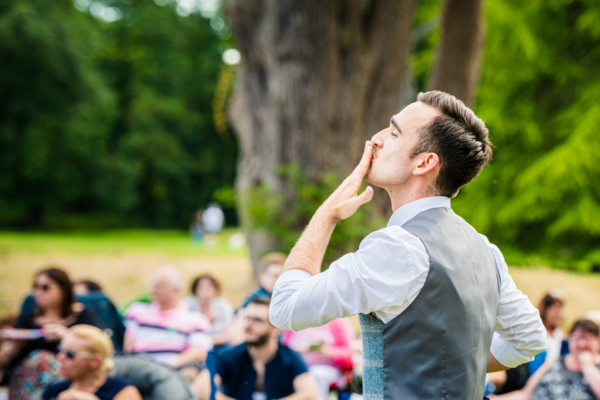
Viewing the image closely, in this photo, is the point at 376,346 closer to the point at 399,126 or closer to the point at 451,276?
the point at 451,276

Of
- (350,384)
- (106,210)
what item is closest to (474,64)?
(350,384)

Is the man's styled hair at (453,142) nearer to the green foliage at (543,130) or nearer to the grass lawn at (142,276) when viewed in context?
the grass lawn at (142,276)

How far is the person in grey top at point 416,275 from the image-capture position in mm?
1294

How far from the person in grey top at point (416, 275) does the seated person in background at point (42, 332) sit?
329cm

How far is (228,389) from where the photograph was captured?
3488mm

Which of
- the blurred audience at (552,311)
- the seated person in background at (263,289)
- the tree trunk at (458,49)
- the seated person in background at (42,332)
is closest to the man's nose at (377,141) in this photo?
the seated person in background at (263,289)

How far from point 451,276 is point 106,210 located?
33.5 metres

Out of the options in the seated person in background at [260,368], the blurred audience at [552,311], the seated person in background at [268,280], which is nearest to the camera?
the seated person in background at [260,368]

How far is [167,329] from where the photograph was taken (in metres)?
4.82

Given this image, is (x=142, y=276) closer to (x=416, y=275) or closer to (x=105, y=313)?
(x=105, y=313)

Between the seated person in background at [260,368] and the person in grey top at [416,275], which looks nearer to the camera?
the person in grey top at [416,275]

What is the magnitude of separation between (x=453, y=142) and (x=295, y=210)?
6.06 metres

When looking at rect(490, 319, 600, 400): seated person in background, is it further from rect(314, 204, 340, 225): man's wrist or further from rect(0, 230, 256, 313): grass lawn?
rect(0, 230, 256, 313): grass lawn

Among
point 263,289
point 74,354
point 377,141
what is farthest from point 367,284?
point 263,289
